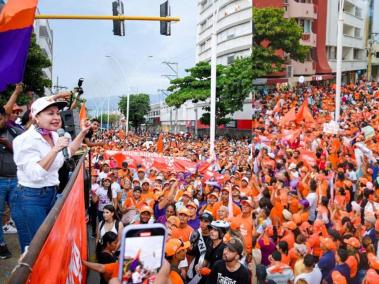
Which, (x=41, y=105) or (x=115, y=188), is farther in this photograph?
(x=115, y=188)

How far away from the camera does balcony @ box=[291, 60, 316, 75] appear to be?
44944 millimetres

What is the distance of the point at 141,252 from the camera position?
2850 mm

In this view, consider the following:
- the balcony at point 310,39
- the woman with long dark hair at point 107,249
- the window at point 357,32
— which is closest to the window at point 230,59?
the balcony at point 310,39

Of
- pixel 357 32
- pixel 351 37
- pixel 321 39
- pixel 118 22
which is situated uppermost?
pixel 357 32

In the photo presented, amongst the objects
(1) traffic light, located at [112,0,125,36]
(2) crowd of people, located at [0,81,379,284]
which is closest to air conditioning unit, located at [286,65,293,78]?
(2) crowd of people, located at [0,81,379,284]

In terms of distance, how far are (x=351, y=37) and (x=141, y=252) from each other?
58.5m

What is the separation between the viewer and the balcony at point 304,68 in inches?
1769

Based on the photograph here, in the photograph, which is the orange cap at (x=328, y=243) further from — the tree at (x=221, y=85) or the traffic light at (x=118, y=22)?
the tree at (x=221, y=85)

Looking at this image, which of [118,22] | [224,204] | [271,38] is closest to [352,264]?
[224,204]

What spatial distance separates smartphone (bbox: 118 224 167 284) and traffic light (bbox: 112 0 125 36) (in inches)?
385

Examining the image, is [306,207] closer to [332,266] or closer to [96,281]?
[332,266]

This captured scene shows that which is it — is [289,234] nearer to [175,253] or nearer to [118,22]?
[175,253]

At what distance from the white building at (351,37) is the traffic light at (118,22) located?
4192 cm

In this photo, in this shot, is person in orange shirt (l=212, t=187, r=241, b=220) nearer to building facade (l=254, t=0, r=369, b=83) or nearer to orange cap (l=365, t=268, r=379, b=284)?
orange cap (l=365, t=268, r=379, b=284)
